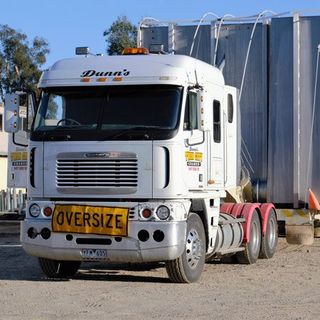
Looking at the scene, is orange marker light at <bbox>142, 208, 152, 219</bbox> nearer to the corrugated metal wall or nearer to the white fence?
the corrugated metal wall

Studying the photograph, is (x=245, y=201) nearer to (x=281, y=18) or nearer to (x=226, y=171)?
(x=226, y=171)

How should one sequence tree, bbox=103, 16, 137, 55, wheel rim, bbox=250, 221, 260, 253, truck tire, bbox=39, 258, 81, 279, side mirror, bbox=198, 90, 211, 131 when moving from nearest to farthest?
side mirror, bbox=198, 90, 211, 131 < truck tire, bbox=39, 258, 81, 279 < wheel rim, bbox=250, 221, 260, 253 < tree, bbox=103, 16, 137, 55

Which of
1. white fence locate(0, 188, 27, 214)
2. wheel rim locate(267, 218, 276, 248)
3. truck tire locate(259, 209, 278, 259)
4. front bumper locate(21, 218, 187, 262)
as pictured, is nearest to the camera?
front bumper locate(21, 218, 187, 262)

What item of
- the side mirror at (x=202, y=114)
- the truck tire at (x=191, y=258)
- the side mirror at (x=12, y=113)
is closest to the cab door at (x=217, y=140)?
the side mirror at (x=202, y=114)

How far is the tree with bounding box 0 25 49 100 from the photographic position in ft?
191

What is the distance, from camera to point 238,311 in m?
8.80

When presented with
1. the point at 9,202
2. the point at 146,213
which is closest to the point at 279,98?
the point at 146,213

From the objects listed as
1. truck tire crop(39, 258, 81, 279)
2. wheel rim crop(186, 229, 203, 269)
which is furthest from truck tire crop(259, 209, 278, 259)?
truck tire crop(39, 258, 81, 279)

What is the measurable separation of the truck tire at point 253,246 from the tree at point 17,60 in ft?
151

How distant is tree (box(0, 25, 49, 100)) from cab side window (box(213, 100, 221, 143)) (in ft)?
155

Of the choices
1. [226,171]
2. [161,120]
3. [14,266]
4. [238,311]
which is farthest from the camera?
[14,266]

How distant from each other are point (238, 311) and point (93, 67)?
14.3 ft

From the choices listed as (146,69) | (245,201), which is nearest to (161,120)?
(146,69)

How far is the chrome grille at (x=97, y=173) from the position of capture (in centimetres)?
1052
